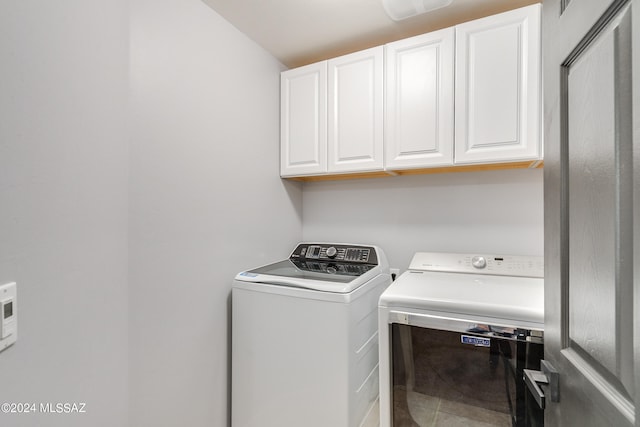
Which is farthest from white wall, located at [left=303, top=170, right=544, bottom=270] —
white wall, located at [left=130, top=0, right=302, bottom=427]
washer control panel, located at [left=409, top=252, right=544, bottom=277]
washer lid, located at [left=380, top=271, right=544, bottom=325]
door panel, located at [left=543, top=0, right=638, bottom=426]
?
door panel, located at [left=543, top=0, right=638, bottom=426]

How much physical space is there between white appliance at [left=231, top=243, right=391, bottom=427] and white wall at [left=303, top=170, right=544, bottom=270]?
0.45m

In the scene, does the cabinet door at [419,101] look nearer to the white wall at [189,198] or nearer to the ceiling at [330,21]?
the ceiling at [330,21]

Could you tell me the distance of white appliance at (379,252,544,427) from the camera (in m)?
1.07

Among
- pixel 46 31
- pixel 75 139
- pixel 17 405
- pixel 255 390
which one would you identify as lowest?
pixel 255 390

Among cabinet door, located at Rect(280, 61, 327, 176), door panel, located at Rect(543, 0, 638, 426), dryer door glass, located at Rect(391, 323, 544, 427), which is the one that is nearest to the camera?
door panel, located at Rect(543, 0, 638, 426)

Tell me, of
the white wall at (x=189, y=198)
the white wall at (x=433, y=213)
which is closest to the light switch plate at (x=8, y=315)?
the white wall at (x=189, y=198)

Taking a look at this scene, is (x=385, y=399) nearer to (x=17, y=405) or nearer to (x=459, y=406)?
(x=459, y=406)

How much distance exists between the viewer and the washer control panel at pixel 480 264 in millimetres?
1537

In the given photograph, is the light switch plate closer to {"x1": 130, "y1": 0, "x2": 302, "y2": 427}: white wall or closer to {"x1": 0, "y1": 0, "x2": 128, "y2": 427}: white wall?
{"x1": 0, "y1": 0, "x2": 128, "y2": 427}: white wall

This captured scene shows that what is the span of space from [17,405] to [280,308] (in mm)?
920

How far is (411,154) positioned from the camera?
165 centimetres

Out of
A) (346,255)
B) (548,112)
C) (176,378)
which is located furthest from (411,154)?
(176,378)

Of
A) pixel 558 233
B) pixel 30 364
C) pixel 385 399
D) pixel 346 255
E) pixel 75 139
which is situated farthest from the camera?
pixel 346 255

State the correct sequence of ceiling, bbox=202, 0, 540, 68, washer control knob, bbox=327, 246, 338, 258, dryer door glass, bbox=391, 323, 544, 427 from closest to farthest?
dryer door glass, bbox=391, 323, 544, 427
ceiling, bbox=202, 0, 540, 68
washer control knob, bbox=327, 246, 338, 258
